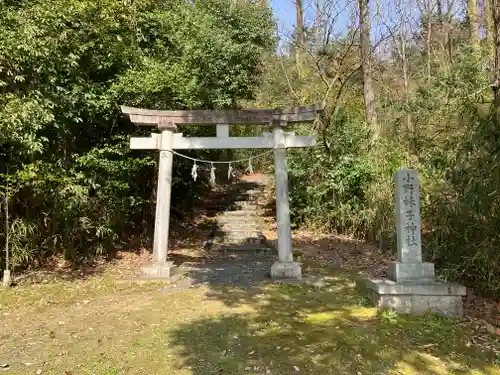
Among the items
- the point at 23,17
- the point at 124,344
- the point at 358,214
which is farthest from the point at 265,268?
the point at 23,17

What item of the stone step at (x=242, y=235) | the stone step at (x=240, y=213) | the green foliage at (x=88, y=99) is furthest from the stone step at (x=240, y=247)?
the stone step at (x=240, y=213)

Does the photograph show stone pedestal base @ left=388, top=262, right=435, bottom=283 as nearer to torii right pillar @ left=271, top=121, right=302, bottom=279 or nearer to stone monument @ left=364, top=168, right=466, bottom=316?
stone monument @ left=364, top=168, right=466, bottom=316

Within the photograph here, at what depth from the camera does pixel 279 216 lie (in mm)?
8164

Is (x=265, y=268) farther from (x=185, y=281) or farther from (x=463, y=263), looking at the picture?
(x=463, y=263)

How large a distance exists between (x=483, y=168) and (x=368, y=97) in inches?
286

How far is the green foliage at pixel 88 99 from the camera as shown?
6.77 metres

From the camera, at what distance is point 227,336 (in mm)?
4883

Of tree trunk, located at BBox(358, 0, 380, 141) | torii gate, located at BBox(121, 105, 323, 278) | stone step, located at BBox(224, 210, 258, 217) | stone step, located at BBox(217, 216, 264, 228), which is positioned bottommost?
stone step, located at BBox(217, 216, 264, 228)

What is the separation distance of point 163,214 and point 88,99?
9.06 ft

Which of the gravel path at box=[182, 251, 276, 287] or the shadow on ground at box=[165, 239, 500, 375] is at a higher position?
the gravel path at box=[182, 251, 276, 287]

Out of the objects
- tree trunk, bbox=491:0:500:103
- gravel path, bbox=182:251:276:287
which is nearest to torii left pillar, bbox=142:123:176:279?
gravel path, bbox=182:251:276:287

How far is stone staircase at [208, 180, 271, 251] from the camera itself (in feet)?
38.0

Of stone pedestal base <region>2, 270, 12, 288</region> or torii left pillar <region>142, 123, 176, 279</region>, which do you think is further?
torii left pillar <region>142, 123, 176, 279</region>

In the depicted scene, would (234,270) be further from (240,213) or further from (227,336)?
(240,213)
